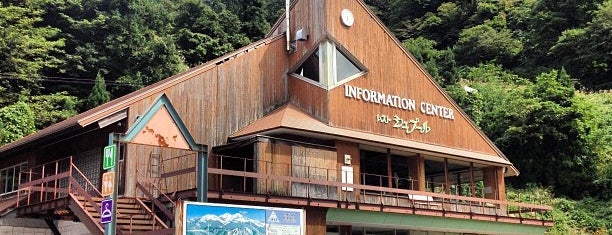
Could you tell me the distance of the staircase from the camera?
16156mm

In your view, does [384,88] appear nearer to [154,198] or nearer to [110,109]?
[110,109]

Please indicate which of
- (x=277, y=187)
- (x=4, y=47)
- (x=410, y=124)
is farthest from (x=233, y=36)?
(x=277, y=187)

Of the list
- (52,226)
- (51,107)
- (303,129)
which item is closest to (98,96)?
(51,107)

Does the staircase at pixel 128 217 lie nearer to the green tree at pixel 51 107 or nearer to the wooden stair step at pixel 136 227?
the wooden stair step at pixel 136 227

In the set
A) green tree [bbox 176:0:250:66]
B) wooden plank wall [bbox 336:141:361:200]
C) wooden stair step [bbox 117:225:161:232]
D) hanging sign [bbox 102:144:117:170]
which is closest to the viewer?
hanging sign [bbox 102:144:117:170]

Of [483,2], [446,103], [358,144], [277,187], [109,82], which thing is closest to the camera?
[277,187]

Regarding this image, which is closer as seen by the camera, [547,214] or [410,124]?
[410,124]

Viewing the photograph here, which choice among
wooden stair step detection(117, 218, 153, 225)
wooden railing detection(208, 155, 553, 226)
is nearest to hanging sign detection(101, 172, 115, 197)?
wooden stair step detection(117, 218, 153, 225)

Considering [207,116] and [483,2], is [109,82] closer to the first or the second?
[207,116]

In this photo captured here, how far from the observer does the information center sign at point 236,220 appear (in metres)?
12.9

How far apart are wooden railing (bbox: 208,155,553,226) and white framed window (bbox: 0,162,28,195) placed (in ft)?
25.6

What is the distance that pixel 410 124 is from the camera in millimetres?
25766

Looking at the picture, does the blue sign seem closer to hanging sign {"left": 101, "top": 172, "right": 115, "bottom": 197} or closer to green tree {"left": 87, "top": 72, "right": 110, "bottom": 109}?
hanging sign {"left": 101, "top": 172, "right": 115, "bottom": 197}

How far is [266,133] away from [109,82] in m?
29.3
